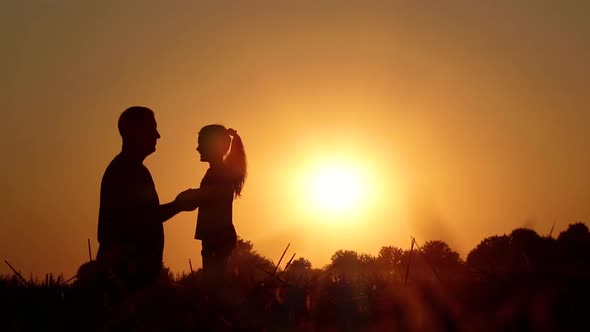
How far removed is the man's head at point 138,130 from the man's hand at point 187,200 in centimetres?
76

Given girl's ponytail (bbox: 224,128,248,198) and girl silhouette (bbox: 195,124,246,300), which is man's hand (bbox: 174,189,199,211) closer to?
girl silhouette (bbox: 195,124,246,300)

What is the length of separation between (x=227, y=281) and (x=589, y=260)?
429 centimetres

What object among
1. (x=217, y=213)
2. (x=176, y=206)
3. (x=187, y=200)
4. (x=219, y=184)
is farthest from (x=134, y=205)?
(x=219, y=184)

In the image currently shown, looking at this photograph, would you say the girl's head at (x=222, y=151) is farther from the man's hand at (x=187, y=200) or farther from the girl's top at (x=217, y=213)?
the man's hand at (x=187, y=200)

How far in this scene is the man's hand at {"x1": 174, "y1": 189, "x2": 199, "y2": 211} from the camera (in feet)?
31.7

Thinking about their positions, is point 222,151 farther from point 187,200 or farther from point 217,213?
point 187,200

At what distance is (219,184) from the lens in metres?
14.0

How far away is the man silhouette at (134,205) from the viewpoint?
29.4 ft

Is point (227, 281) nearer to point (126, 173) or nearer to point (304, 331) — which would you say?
point (304, 331)

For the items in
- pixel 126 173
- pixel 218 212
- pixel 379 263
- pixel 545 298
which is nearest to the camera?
pixel 545 298

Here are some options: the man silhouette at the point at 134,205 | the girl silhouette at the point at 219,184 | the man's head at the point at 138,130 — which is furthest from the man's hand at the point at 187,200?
the girl silhouette at the point at 219,184

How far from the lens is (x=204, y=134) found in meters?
14.4

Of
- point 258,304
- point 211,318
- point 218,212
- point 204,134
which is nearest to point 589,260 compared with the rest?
point 258,304

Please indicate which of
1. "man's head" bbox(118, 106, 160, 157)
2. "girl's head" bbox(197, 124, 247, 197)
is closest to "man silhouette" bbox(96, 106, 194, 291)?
"man's head" bbox(118, 106, 160, 157)
